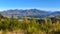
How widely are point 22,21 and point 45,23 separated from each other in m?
2.20

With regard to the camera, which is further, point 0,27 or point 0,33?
point 0,27

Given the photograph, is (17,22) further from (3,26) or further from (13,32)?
(13,32)

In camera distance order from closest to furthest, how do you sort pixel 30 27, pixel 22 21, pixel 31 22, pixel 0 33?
pixel 0 33, pixel 30 27, pixel 31 22, pixel 22 21

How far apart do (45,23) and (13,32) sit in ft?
13.7

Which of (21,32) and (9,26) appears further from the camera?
(9,26)

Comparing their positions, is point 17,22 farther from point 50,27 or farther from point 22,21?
point 50,27

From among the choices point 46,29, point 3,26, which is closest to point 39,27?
point 46,29

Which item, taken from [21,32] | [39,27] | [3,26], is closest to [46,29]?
[39,27]

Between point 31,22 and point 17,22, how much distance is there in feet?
5.45

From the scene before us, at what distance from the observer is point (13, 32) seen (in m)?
17.3

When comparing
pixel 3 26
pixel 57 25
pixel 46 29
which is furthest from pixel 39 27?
pixel 3 26

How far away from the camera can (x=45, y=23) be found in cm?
2042

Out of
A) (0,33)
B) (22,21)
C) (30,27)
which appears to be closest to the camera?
(0,33)

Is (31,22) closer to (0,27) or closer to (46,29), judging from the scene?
(46,29)
